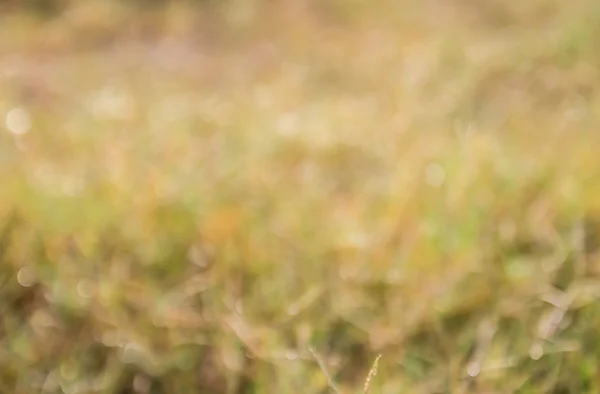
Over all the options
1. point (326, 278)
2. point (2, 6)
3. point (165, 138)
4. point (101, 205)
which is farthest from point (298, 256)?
point (2, 6)

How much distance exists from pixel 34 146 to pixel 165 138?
0.63 feet

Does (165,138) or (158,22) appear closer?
(165,138)

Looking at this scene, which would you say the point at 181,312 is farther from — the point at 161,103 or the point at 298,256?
the point at 161,103

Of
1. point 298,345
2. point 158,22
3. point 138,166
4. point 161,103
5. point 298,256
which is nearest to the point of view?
point 298,345

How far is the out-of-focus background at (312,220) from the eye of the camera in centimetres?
58

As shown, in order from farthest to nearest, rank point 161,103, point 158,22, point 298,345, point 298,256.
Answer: point 158,22, point 161,103, point 298,256, point 298,345

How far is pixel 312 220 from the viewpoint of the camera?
75cm

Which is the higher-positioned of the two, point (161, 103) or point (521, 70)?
point (521, 70)

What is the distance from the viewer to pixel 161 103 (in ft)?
3.55

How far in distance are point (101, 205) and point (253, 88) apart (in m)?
0.50

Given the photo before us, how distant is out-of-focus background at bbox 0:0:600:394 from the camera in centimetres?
58

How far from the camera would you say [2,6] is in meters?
1.39

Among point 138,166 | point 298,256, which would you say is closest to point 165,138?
point 138,166

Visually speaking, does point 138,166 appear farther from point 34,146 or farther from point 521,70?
point 521,70
